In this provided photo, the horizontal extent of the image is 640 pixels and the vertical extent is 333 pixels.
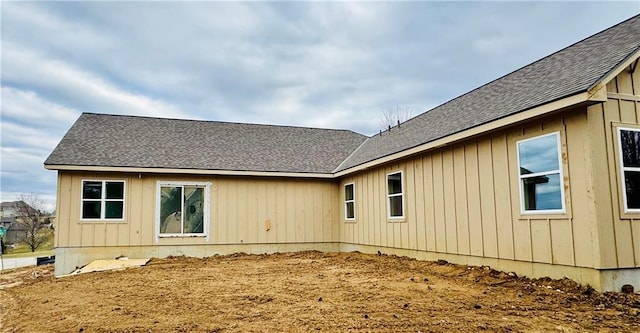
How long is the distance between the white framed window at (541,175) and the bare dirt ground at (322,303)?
3.77 feet

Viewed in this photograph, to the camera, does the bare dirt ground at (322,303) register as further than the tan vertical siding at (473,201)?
No

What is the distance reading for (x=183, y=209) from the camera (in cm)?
1263

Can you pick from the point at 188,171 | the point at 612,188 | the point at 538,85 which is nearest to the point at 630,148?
the point at 612,188

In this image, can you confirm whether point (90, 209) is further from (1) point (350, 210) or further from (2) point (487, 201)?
(2) point (487, 201)

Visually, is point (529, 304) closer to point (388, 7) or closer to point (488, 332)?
point (488, 332)

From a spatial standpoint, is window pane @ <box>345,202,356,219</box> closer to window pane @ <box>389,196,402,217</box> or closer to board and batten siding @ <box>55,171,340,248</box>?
board and batten siding @ <box>55,171,340,248</box>

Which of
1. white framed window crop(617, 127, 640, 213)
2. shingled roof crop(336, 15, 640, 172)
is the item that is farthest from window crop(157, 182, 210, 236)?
white framed window crop(617, 127, 640, 213)

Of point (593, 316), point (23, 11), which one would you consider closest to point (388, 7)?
point (23, 11)

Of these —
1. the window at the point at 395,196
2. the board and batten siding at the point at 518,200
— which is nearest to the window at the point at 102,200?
the window at the point at 395,196

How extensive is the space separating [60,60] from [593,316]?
57.5 feet

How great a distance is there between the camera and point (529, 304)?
214 inches

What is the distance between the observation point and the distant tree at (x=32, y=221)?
28302mm

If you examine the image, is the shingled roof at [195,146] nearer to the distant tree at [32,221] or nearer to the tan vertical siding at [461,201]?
the tan vertical siding at [461,201]

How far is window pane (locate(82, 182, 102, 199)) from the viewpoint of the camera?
11.8 m
